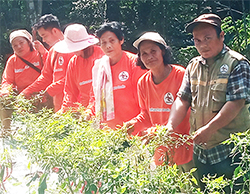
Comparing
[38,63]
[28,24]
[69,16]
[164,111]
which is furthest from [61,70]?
[28,24]

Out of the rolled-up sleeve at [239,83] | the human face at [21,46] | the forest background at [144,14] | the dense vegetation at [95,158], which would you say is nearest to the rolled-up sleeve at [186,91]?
the rolled-up sleeve at [239,83]

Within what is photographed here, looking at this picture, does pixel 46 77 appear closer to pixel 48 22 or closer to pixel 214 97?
pixel 48 22

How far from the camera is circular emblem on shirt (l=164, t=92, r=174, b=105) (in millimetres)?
2439

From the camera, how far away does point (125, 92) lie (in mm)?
2812

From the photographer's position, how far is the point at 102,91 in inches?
113

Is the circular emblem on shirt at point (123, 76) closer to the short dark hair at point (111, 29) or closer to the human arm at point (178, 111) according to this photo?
the short dark hair at point (111, 29)

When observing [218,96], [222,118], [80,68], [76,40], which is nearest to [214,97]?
[218,96]

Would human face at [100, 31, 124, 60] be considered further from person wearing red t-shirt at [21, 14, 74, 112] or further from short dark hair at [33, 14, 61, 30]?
short dark hair at [33, 14, 61, 30]

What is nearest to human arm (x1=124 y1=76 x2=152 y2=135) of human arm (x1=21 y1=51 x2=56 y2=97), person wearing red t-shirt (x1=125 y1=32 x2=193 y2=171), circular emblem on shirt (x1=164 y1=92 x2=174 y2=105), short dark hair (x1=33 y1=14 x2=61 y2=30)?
person wearing red t-shirt (x1=125 y1=32 x2=193 y2=171)

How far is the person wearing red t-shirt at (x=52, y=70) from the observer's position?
3.44 m

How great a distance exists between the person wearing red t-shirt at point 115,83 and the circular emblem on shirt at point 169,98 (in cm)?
40

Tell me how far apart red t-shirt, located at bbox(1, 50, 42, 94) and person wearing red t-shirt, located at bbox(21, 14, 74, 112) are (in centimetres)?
38

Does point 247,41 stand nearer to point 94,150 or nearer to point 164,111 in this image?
point 164,111

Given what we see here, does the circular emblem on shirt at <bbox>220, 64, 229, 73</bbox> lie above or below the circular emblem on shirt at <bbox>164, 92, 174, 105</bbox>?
above
